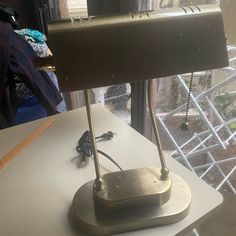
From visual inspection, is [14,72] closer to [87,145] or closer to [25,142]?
[25,142]

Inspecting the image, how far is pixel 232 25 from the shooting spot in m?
0.95

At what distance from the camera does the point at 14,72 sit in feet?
3.82

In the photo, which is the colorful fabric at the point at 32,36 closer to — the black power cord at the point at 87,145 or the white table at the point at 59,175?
the white table at the point at 59,175

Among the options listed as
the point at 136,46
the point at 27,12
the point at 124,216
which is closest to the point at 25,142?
the point at 124,216

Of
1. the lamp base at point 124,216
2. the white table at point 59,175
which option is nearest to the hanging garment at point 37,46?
the white table at point 59,175

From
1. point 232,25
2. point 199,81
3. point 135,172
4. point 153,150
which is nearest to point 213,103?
point 199,81

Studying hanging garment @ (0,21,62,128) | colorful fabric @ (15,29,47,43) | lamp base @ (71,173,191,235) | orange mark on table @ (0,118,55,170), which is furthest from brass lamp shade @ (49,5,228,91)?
colorful fabric @ (15,29,47,43)

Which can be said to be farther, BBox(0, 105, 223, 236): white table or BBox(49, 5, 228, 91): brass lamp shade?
BBox(0, 105, 223, 236): white table

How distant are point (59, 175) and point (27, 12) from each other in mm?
1465

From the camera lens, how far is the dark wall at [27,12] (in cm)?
186

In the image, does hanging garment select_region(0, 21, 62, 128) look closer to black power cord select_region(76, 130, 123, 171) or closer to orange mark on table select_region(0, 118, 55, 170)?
orange mark on table select_region(0, 118, 55, 170)

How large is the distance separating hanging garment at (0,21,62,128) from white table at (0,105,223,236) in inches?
10.4

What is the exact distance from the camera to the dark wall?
6.09ft

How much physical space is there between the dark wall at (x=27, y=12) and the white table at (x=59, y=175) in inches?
45.2
